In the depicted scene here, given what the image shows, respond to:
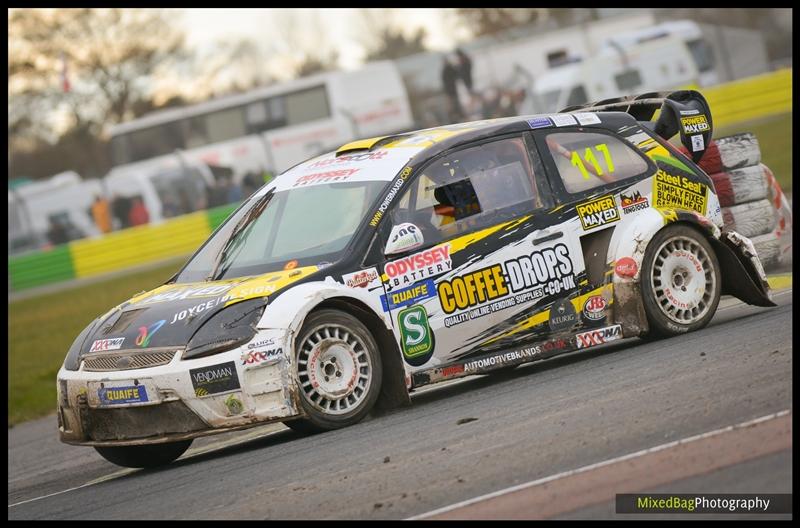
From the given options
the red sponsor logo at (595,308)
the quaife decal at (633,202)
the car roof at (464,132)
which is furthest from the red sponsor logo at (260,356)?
the quaife decal at (633,202)

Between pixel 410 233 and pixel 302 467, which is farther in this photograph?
pixel 410 233

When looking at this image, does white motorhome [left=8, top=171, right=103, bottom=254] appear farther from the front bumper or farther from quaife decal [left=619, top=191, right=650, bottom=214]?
the front bumper

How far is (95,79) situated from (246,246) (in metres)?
46.5

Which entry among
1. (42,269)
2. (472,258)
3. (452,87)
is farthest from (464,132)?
(452,87)

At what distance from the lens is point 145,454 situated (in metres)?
7.74

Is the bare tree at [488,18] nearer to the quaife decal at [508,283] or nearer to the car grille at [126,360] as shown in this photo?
the quaife decal at [508,283]

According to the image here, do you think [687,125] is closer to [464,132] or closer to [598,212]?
[598,212]

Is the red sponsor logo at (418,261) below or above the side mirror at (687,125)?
below

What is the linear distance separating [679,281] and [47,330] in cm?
1401

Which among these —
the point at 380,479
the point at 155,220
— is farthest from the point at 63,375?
the point at 155,220

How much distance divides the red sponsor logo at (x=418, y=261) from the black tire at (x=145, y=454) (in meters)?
1.55

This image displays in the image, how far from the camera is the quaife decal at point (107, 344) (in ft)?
24.2

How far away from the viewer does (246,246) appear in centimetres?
821

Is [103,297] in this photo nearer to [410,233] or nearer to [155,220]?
[155,220]
